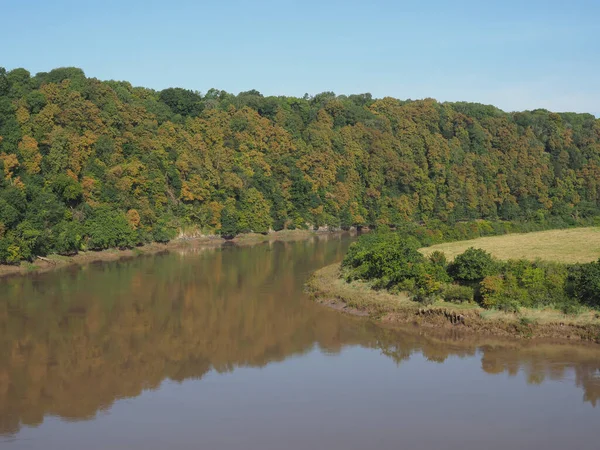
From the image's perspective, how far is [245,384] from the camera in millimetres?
27297

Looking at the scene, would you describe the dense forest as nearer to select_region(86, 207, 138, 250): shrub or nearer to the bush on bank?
select_region(86, 207, 138, 250): shrub

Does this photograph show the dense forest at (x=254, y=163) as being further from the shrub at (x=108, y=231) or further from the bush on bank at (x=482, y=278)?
the bush on bank at (x=482, y=278)

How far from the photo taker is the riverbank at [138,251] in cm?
5066

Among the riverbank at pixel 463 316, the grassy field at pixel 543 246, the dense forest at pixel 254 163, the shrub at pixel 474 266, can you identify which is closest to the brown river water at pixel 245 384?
the riverbank at pixel 463 316

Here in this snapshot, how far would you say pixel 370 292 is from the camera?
3991cm

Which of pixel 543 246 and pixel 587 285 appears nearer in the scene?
pixel 587 285

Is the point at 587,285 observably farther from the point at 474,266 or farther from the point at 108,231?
the point at 108,231

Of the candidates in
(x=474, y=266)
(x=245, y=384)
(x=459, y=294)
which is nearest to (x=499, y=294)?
(x=459, y=294)

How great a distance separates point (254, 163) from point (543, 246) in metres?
38.7

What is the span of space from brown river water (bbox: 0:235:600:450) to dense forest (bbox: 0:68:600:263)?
666 inches

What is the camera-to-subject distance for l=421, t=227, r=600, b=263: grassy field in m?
43.5

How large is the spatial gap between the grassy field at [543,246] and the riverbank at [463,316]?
8524mm

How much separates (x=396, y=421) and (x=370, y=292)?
659 inches

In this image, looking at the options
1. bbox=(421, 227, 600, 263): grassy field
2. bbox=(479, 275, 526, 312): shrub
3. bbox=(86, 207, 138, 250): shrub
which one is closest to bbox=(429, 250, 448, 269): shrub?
bbox=(479, 275, 526, 312): shrub
